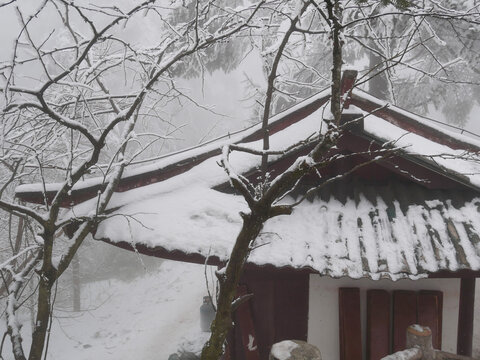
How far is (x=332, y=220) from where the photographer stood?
334 centimetres

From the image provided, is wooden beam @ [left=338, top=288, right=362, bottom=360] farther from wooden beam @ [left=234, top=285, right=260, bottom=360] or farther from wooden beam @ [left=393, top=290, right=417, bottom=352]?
wooden beam @ [left=234, top=285, right=260, bottom=360]

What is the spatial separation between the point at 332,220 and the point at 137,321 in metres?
11.9

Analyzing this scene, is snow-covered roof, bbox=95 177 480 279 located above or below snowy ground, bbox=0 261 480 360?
above

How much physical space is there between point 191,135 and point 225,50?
2620 centimetres

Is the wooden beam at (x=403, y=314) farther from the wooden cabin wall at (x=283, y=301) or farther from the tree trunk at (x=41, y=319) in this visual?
the tree trunk at (x=41, y=319)

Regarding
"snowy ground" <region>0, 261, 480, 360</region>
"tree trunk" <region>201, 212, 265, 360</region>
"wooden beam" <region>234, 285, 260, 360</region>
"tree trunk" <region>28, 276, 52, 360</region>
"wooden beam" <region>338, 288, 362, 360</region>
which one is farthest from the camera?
"snowy ground" <region>0, 261, 480, 360</region>

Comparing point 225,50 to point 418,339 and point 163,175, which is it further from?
point 418,339

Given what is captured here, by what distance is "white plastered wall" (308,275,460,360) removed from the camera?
360 centimetres

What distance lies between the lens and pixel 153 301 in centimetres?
1490

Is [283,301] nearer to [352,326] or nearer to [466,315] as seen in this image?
[352,326]

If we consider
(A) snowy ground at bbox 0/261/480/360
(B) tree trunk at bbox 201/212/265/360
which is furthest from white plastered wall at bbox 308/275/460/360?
(A) snowy ground at bbox 0/261/480/360

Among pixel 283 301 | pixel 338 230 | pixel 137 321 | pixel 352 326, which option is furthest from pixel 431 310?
pixel 137 321

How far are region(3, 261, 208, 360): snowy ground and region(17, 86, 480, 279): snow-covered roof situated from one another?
19.8ft

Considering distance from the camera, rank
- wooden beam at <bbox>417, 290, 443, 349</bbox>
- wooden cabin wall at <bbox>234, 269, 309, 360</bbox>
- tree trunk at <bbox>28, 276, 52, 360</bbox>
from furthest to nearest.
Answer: wooden cabin wall at <bbox>234, 269, 309, 360</bbox>
wooden beam at <bbox>417, 290, 443, 349</bbox>
tree trunk at <bbox>28, 276, 52, 360</bbox>
